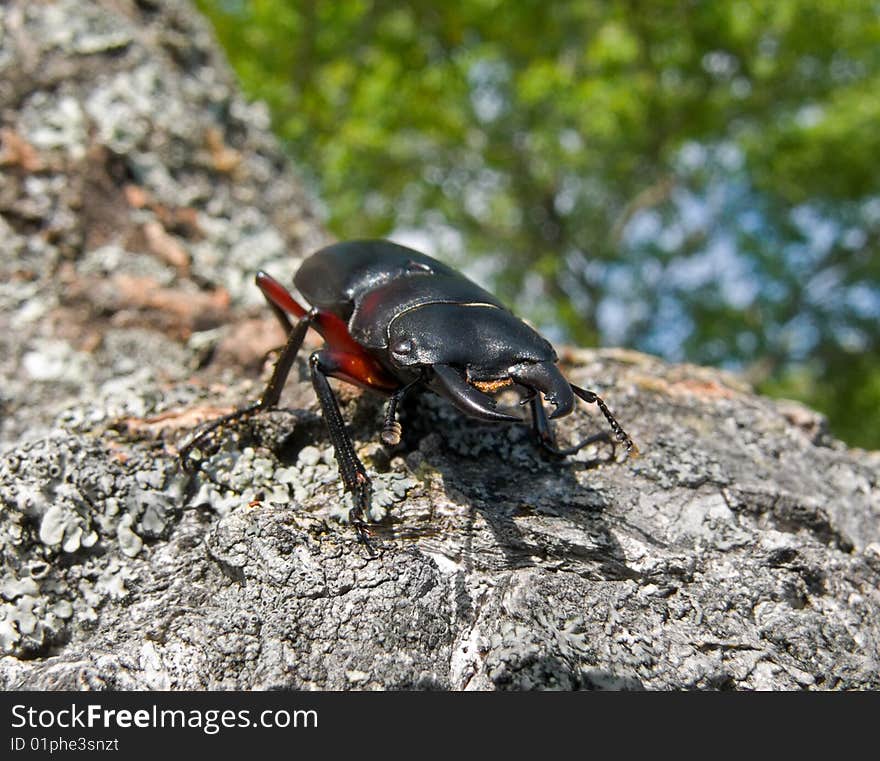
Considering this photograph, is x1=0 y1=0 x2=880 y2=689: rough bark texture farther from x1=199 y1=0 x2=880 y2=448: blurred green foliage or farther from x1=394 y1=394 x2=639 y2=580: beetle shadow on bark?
x1=199 y1=0 x2=880 y2=448: blurred green foliage

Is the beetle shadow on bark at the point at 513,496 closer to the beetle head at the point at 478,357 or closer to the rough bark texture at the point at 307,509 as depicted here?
the rough bark texture at the point at 307,509

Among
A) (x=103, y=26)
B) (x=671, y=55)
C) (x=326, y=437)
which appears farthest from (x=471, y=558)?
(x=671, y=55)

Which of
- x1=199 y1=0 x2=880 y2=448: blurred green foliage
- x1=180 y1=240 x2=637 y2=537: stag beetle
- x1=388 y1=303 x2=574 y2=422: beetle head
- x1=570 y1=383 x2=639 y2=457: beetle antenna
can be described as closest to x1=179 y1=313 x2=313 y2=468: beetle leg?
x1=180 y1=240 x2=637 y2=537: stag beetle

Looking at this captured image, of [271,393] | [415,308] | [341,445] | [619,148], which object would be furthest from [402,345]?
[619,148]

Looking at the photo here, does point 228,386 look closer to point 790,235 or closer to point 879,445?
point 790,235

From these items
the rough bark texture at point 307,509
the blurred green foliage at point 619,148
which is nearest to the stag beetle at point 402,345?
the rough bark texture at point 307,509

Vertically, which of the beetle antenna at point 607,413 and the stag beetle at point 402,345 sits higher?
the stag beetle at point 402,345

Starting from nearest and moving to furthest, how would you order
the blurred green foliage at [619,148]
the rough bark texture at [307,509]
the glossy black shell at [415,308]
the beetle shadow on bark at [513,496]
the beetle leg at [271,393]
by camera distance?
the rough bark texture at [307,509], the beetle shadow on bark at [513,496], the glossy black shell at [415,308], the beetle leg at [271,393], the blurred green foliage at [619,148]
